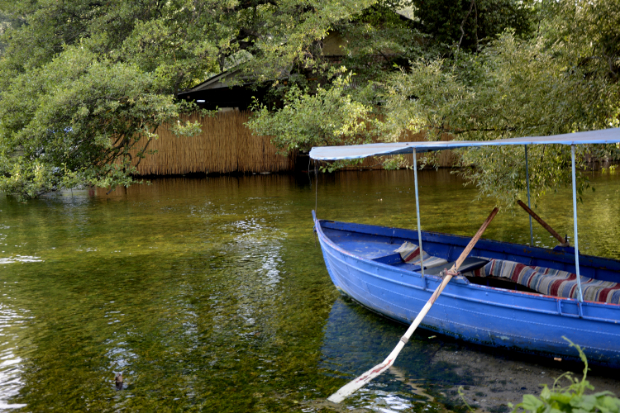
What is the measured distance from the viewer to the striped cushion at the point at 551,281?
18.5 feet

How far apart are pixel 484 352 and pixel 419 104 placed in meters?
6.23

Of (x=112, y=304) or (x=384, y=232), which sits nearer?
(x=112, y=304)

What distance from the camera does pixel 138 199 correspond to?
18.0m

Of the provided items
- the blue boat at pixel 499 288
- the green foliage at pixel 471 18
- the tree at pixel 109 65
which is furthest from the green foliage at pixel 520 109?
the green foliage at pixel 471 18

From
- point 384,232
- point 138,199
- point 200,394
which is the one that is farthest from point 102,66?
point 200,394

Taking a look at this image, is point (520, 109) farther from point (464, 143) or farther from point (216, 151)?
point (216, 151)

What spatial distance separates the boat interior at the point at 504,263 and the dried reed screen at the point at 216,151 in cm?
1494

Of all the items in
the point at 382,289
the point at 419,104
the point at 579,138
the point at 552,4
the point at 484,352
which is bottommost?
the point at 484,352

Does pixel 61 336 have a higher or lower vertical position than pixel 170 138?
lower

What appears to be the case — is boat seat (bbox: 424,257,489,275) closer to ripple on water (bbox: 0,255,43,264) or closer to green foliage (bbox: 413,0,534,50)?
ripple on water (bbox: 0,255,43,264)

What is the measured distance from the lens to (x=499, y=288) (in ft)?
18.3

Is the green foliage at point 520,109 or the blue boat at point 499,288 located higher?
the green foliage at point 520,109

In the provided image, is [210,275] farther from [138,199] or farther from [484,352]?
[138,199]

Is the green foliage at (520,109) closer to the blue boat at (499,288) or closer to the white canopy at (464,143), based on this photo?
the white canopy at (464,143)
